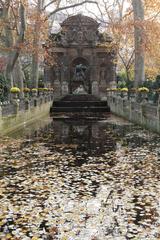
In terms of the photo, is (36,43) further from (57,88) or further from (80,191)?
(80,191)

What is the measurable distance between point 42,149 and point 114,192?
21.7 feet

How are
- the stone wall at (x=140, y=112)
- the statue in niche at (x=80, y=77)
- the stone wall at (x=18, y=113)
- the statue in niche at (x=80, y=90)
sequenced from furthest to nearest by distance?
the statue in niche at (x=80, y=77)
the statue in niche at (x=80, y=90)
the stone wall at (x=140, y=112)
the stone wall at (x=18, y=113)

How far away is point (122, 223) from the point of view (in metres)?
6.80

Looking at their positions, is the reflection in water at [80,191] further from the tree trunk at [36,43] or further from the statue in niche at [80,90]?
the statue in niche at [80,90]

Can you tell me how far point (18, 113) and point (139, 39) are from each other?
10.2 m

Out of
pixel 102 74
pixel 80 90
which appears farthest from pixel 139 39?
pixel 80 90

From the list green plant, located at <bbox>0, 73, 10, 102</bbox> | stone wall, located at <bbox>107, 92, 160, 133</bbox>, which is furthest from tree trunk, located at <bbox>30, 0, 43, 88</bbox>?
stone wall, located at <bbox>107, 92, 160, 133</bbox>

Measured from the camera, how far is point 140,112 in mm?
24844

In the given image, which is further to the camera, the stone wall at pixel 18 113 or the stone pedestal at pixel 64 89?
the stone pedestal at pixel 64 89

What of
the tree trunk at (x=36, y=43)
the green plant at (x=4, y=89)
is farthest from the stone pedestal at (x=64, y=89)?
the green plant at (x=4, y=89)

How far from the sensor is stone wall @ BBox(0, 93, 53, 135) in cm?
2055

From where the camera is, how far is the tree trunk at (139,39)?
28.2 meters

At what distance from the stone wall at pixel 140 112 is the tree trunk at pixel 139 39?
2.04 meters

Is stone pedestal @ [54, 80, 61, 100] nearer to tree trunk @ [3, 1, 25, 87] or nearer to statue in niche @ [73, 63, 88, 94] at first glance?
statue in niche @ [73, 63, 88, 94]
